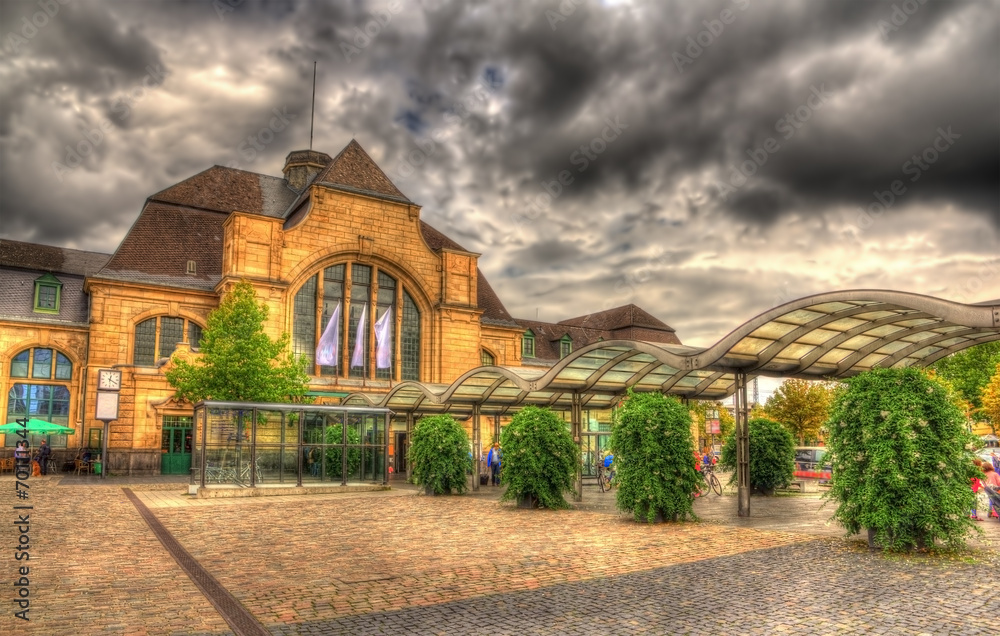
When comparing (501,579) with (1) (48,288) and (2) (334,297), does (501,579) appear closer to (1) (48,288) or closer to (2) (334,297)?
(2) (334,297)

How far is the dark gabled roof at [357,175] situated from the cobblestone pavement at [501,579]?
26.4m

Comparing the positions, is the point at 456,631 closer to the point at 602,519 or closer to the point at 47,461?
the point at 602,519

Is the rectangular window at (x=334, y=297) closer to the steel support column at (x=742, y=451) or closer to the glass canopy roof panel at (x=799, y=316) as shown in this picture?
the steel support column at (x=742, y=451)

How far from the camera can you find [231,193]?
1703 inches

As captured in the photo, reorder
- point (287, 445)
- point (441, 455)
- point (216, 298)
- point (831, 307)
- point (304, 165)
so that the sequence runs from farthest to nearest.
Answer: point (304, 165) < point (216, 298) < point (287, 445) < point (441, 455) < point (831, 307)

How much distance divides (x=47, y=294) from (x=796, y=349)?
116 feet

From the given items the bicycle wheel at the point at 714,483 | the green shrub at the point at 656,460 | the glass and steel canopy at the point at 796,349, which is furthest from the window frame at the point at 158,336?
the green shrub at the point at 656,460

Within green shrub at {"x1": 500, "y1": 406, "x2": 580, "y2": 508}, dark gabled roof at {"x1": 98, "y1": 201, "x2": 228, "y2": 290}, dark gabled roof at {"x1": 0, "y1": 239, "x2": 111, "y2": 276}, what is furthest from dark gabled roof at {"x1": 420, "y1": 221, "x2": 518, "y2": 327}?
green shrub at {"x1": 500, "y1": 406, "x2": 580, "y2": 508}

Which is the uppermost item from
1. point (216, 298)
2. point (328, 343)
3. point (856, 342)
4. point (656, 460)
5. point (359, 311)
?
point (216, 298)

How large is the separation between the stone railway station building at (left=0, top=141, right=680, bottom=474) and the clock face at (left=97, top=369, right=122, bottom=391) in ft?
9.42

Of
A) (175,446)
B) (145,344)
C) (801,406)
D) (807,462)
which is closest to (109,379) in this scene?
(175,446)

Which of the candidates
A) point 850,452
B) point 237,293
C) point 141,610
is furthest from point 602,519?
point 237,293

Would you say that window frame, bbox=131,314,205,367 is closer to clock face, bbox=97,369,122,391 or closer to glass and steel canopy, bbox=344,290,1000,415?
clock face, bbox=97,369,122,391

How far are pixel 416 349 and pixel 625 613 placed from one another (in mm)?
34068
